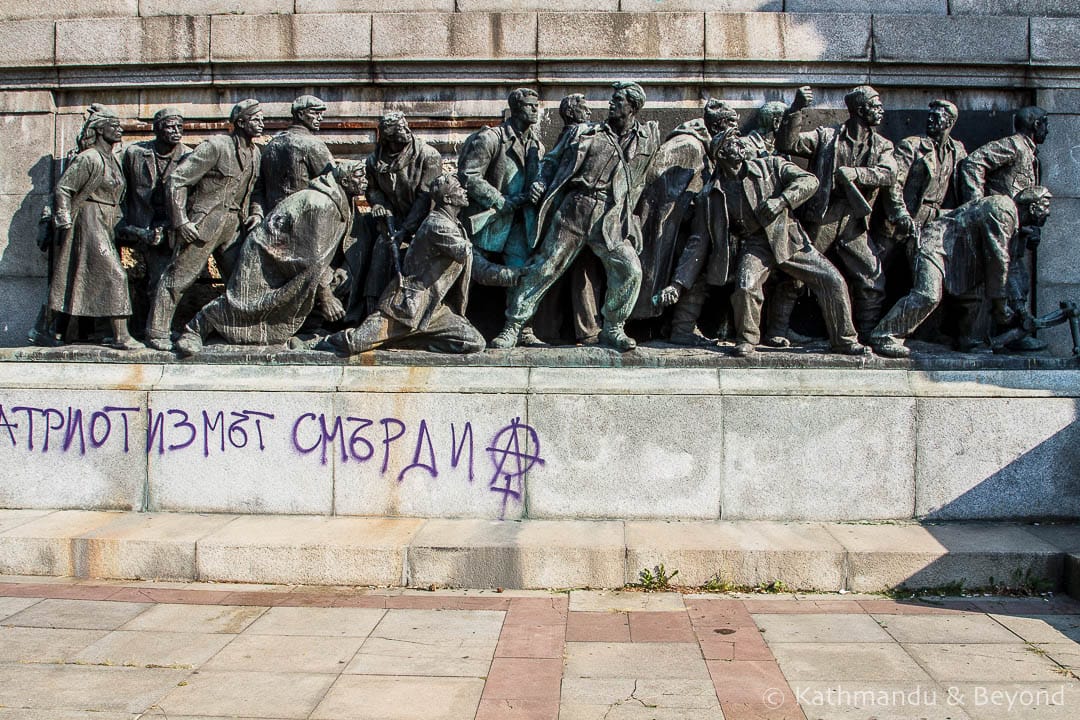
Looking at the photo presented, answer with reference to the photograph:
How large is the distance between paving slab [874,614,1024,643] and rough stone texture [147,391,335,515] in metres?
4.73

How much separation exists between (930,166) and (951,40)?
1.75 m

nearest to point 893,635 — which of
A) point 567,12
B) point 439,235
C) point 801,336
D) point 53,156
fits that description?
point 801,336

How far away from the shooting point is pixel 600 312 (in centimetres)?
859

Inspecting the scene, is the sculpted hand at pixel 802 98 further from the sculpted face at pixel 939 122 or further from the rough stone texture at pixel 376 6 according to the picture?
the rough stone texture at pixel 376 6

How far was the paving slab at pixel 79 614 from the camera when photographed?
6195 millimetres

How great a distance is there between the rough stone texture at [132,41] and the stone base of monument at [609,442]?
3.99m

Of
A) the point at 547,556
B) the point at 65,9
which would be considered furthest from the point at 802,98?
the point at 65,9

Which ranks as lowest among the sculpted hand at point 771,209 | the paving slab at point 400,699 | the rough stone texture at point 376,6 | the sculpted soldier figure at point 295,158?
the paving slab at point 400,699

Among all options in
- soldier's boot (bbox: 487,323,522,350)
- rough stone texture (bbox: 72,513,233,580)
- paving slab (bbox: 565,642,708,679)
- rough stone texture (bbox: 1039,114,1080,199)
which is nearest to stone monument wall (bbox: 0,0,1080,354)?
rough stone texture (bbox: 1039,114,1080,199)

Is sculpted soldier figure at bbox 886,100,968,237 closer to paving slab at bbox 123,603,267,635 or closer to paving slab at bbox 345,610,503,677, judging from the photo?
paving slab at bbox 345,610,503,677

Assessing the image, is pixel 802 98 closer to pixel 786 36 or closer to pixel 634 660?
pixel 786 36

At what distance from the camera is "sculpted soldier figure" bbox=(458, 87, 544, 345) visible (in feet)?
28.2

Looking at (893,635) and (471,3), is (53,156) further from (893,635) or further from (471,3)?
(893,635)

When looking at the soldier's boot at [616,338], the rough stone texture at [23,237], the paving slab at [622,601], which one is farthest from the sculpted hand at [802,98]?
the rough stone texture at [23,237]
